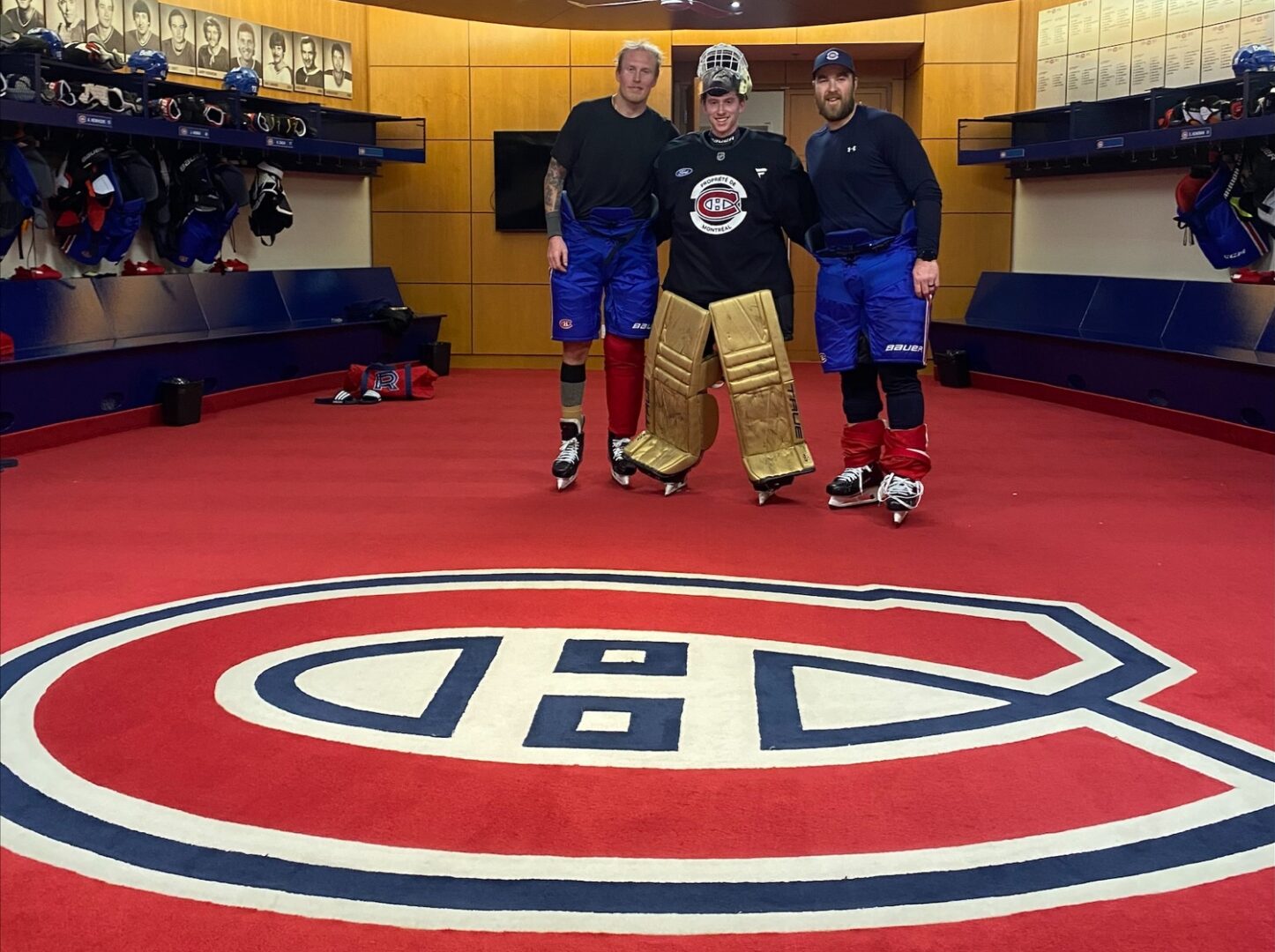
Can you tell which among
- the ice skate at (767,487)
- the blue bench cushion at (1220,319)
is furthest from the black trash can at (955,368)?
the ice skate at (767,487)

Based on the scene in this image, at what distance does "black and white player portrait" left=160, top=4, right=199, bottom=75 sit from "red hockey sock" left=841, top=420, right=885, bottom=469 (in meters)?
Answer: 5.71

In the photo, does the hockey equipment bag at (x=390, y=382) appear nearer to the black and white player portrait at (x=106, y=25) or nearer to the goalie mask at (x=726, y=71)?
the black and white player portrait at (x=106, y=25)

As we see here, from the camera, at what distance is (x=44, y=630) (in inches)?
124

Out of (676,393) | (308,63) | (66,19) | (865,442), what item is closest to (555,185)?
(676,393)

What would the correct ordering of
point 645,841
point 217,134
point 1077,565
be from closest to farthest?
point 645,841, point 1077,565, point 217,134

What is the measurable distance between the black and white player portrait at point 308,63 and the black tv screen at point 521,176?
1.42m

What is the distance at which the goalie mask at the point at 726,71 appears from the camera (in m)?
4.72

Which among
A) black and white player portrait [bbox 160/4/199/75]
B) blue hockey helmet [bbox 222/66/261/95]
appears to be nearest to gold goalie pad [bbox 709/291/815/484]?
blue hockey helmet [bbox 222/66/261/95]

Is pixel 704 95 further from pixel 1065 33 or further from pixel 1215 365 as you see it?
pixel 1065 33

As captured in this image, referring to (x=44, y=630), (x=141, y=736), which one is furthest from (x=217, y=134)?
(x=141, y=736)

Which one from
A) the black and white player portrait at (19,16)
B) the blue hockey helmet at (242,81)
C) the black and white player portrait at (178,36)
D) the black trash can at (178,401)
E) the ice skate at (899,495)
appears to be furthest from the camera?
the black and white player portrait at (178,36)

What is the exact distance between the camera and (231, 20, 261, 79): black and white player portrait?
9172 millimetres

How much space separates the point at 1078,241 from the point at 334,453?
19.0 feet

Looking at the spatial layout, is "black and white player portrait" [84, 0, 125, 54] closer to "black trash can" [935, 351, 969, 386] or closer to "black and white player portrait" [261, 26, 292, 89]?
"black and white player portrait" [261, 26, 292, 89]
